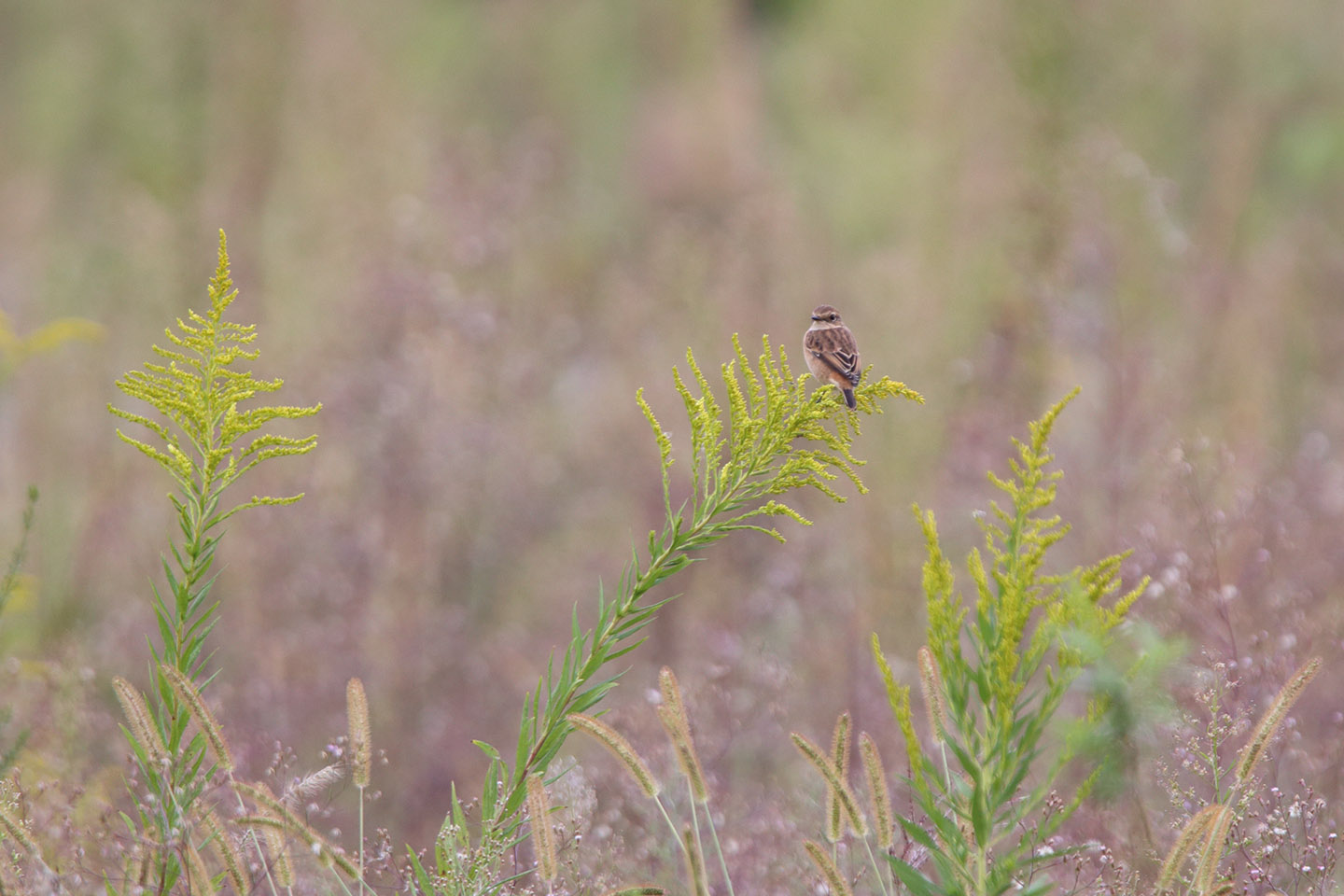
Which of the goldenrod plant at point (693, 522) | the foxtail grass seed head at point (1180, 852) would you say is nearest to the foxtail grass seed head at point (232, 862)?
the goldenrod plant at point (693, 522)

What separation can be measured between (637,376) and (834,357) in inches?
209

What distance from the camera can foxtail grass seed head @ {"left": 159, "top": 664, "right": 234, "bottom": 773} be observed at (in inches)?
64.1

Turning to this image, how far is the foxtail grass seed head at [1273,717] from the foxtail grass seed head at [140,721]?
1627mm

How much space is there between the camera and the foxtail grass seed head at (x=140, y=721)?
1645mm

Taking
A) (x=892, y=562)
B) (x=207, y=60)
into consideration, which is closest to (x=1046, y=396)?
(x=892, y=562)

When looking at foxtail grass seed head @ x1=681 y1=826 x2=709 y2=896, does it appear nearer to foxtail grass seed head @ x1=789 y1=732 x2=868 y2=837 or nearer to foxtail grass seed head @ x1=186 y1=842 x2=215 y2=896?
foxtail grass seed head @ x1=789 y1=732 x2=868 y2=837

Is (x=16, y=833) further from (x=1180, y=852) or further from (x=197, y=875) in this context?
(x=1180, y=852)

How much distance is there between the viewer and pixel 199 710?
1.65m

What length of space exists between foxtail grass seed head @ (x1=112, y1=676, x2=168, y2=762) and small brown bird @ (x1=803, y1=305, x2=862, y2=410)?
113cm

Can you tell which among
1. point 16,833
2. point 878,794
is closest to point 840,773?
point 878,794

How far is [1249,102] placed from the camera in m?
9.01

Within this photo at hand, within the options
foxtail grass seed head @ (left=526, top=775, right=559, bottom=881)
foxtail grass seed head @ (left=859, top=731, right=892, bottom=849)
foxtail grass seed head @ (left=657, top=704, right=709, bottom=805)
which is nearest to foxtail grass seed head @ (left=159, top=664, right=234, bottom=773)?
foxtail grass seed head @ (left=526, top=775, right=559, bottom=881)

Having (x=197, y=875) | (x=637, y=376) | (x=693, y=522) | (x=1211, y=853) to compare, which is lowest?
(x=197, y=875)

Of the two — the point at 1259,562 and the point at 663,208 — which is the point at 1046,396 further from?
the point at 663,208
